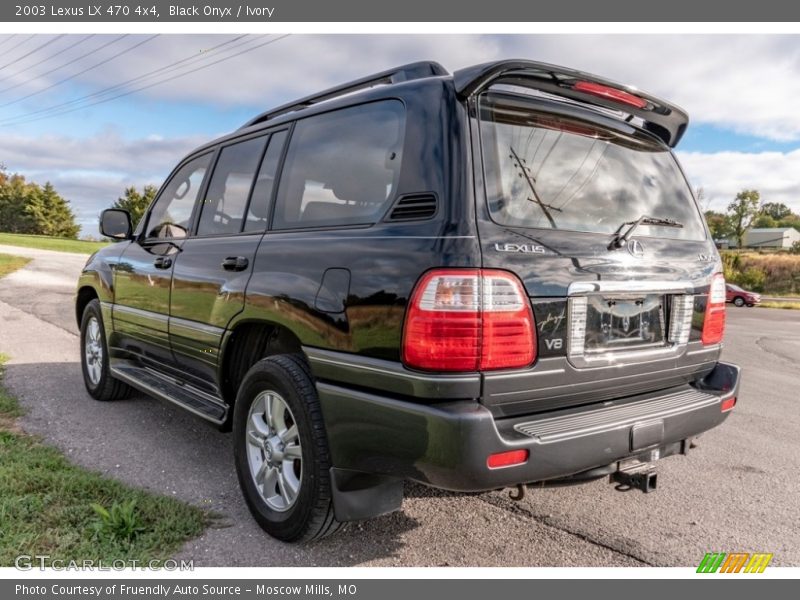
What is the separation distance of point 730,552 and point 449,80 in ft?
8.39

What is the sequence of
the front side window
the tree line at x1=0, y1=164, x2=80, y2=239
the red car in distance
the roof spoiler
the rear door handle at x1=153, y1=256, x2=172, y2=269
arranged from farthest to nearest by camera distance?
1. the tree line at x1=0, y1=164, x2=80, y2=239
2. the red car in distance
3. the front side window
4. the rear door handle at x1=153, y1=256, x2=172, y2=269
5. the roof spoiler

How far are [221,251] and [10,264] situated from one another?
64.6 feet

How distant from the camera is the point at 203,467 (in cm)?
375

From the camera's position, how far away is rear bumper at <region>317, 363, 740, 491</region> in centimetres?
215

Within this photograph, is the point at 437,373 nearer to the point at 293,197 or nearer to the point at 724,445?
the point at 293,197

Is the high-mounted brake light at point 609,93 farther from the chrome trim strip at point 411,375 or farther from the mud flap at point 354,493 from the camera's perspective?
the mud flap at point 354,493

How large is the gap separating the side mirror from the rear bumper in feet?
10.1

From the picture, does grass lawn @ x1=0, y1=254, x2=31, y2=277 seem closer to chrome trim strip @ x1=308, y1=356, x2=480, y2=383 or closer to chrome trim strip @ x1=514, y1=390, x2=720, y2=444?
chrome trim strip @ x1=308, y1=356, x2=480, y2=383

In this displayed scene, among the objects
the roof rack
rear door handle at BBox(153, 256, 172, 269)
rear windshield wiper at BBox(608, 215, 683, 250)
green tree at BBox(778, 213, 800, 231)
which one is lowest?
rear door handle at BBox(153, 256, 172, 269)

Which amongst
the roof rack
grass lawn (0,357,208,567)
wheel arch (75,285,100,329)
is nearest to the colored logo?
grass lawn (0,357,208,567)

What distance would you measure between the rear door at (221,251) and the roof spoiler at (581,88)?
1.33m

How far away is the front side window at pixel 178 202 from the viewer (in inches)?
163

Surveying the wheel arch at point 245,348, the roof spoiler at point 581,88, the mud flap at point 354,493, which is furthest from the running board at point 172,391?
the roof spoiler at point 581,88

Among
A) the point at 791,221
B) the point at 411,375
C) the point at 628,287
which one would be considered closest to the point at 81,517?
the point at 411,375
